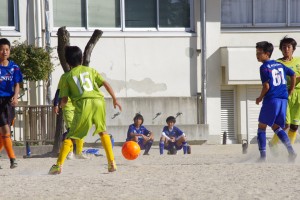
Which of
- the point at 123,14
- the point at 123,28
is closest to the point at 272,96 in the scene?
the point at 123,28

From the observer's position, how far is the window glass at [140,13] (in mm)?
26281

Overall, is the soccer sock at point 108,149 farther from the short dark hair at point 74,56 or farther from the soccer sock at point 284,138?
the soccer sock at point 284,138

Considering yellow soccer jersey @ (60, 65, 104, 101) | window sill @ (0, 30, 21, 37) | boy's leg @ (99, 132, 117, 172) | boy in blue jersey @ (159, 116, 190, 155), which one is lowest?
boy in blue jersey @ (159, 116, 190, 155)

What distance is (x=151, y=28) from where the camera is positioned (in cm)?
2644

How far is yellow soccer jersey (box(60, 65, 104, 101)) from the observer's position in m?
13.1

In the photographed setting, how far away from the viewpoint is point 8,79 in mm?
14875

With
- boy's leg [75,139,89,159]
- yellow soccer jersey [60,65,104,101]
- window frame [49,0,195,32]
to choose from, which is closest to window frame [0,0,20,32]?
window frame [49,0,195,32]

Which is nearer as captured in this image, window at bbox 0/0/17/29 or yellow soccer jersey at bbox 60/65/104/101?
yellow soccer jersey at bbox 60/65/104/101

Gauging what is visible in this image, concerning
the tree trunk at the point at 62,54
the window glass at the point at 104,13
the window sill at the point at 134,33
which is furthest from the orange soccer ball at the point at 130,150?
the window glass at the point at 104,13

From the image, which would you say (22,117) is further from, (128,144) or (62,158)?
(62,158)

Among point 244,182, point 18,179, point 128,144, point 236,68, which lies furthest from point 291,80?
point 236,68

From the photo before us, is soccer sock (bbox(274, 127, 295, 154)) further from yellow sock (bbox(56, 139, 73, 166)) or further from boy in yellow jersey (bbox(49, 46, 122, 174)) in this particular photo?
yellow sock (bbox(56, 139, 73, 166))

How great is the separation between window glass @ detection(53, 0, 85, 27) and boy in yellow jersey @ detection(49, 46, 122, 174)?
1260 cm

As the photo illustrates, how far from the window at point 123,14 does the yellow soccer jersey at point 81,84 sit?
41.4 feet
